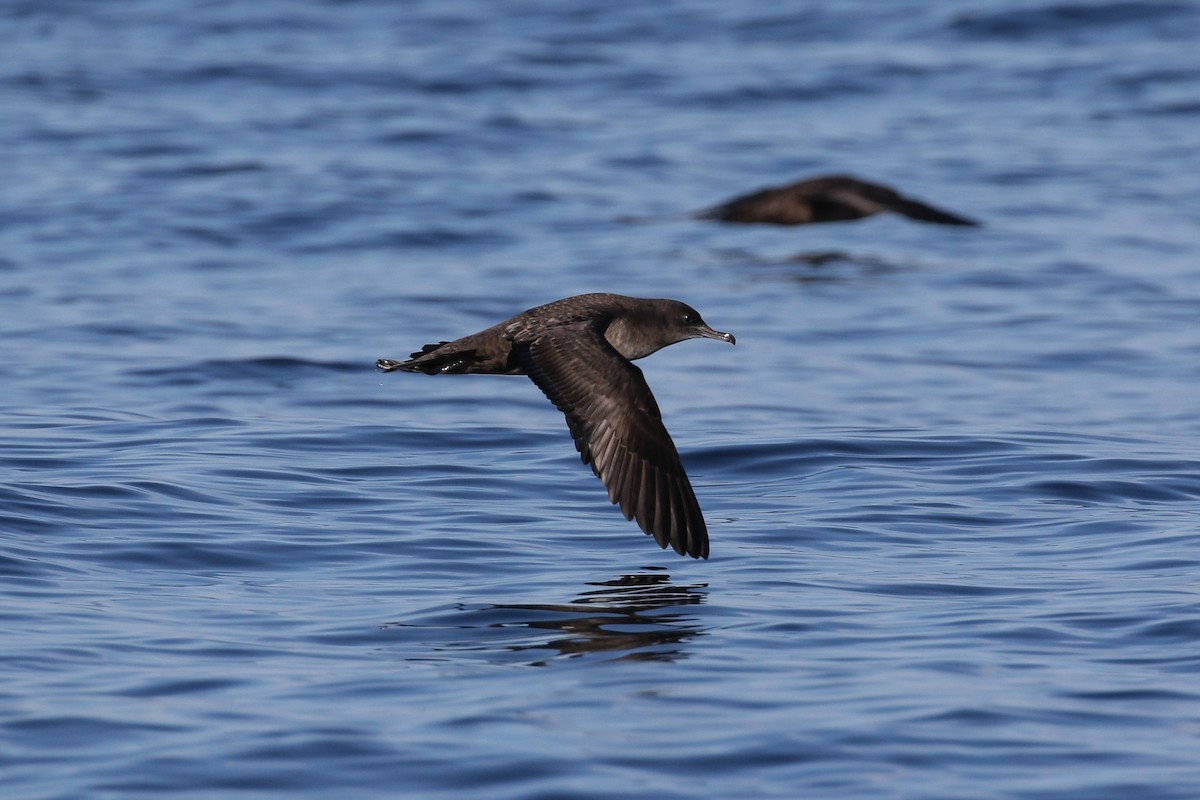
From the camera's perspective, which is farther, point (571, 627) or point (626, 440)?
point (626, 440)

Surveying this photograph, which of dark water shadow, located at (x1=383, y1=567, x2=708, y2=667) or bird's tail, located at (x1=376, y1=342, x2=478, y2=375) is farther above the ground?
bird's tail, located at (x1=376, y1=342, x2=478, y2=375)

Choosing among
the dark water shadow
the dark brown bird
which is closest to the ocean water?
the dark water shadow

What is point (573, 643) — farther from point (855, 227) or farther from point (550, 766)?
point (855, 227)

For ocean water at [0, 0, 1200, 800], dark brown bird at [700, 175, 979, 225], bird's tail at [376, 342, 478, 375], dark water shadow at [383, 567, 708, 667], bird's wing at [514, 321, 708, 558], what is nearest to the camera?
ocean water at [0, 0, 1200, 800]

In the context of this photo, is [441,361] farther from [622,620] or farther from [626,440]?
[622,620]

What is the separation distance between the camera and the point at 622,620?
6.77 meters

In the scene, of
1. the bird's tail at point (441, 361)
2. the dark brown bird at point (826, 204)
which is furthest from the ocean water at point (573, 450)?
the bird's tail at point (441, 361)

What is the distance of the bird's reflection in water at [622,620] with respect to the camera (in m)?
6.41

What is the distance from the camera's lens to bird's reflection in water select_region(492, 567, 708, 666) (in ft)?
21.0

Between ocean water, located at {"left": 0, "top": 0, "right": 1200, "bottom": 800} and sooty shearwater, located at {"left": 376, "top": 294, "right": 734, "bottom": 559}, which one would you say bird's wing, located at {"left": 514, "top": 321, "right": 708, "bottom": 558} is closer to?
sooty shearwater, located at {"left": 376, "top": 294, "right": 734, "bottom": 559}

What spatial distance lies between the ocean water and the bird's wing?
277mm

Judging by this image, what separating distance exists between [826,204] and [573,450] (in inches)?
353

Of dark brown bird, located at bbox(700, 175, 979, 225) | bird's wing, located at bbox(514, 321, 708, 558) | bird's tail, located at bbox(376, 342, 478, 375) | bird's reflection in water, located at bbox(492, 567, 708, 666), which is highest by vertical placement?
dark brown bird, located at bbox(700, 175, 979, 225)

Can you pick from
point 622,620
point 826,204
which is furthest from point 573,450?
point 826,204
